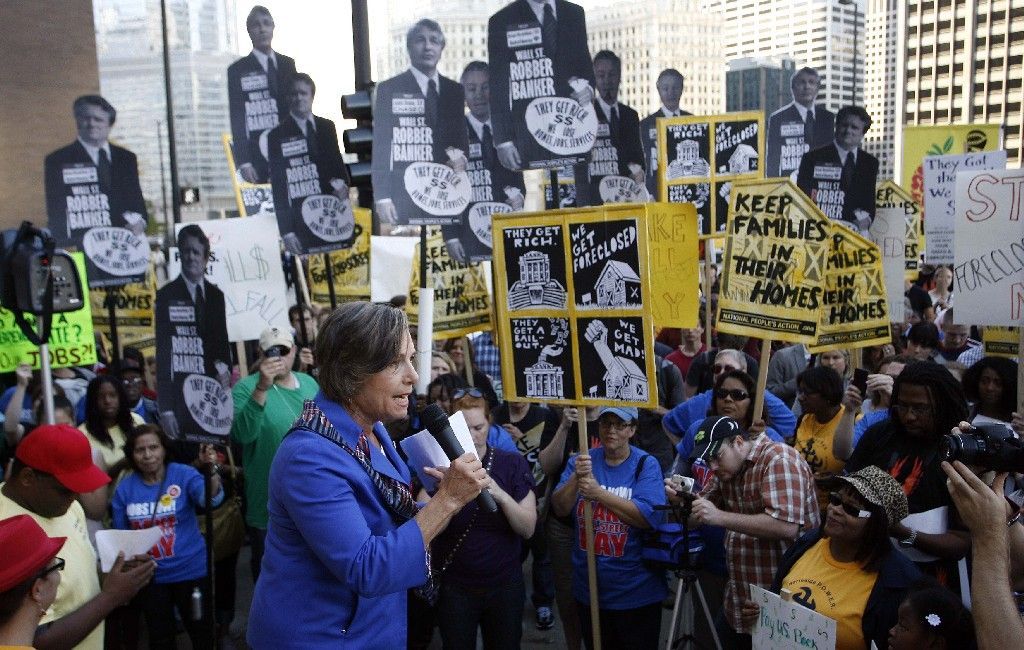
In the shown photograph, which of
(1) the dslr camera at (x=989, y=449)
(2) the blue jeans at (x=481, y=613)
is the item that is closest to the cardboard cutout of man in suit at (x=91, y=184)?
(2) the blue jeans at (x=481, y=613)

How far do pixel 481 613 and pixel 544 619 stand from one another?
193 centimetres

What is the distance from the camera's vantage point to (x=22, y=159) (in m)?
37.1

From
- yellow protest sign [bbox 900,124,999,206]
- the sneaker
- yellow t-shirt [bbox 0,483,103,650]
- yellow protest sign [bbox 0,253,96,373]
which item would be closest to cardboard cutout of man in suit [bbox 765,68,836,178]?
yellow protest sign [bbox 900,124,999,206]

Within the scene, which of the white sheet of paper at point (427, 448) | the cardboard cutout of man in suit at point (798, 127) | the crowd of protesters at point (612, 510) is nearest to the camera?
the white sheet of paper at point (427, 448)

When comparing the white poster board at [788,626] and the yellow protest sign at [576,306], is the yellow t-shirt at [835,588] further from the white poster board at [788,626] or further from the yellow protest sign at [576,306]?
the yellow protest sign at [576,306]

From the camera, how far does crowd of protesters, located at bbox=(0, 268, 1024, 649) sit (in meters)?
3.20

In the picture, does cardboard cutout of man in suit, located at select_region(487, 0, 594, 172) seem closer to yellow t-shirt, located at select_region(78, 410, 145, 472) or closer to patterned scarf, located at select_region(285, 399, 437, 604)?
yellow t-shirt, located at select_region(78, 410, 145, 472)

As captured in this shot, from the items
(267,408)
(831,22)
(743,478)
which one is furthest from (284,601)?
(831,22)

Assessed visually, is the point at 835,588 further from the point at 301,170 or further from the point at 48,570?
the point at 301,170

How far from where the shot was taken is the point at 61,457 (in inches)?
152

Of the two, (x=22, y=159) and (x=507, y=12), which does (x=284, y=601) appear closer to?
(x=507, y=12)

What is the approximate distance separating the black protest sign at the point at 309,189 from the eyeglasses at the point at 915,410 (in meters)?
5.59

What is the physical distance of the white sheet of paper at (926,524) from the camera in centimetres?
388

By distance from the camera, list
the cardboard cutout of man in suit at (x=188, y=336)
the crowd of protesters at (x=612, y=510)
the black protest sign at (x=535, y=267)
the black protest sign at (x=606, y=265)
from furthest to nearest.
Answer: the cardboard cutout of man in suit at (x=188, y=336) < the black protest sign at (x=535, y=267) < the black protest sign at (x=606, y=265) < the crowd of protesters at (x=612, y=510)
